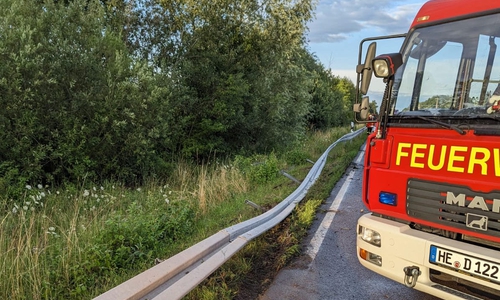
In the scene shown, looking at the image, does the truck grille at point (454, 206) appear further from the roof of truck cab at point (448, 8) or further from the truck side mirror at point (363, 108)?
the roof of truck cab at point (448, 8)

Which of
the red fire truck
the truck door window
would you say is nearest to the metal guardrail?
the red fire truck

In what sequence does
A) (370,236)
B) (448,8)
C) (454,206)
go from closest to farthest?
1. (454,206)
2. (370,236)
3. (448,8)

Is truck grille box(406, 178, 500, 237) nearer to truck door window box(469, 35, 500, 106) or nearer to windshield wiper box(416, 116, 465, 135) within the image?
windshield wiper box(416, 116, 465, 135)

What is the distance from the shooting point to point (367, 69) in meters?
3.87

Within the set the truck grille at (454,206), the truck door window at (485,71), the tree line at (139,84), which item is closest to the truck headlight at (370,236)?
the truck grille at (454,206)

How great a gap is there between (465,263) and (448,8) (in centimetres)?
253

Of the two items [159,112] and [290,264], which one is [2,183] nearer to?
[159,112]

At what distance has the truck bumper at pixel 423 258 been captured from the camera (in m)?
2.78

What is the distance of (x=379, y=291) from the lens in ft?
12.2

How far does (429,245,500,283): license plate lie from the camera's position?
2672 mm

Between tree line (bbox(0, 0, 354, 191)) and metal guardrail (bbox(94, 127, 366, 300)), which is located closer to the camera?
metal guardrail (bbox(94, 127, 366, 300))

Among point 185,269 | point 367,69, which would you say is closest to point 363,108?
point 367,69

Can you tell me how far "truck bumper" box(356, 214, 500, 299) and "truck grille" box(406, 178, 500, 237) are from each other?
0.51 feet

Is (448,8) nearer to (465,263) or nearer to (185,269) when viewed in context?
(465,263)
